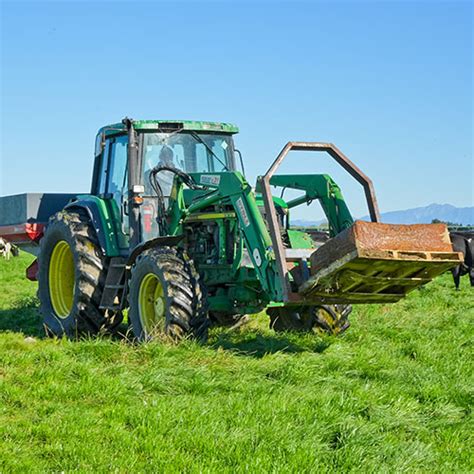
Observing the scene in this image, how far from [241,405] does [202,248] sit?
402 centimetres

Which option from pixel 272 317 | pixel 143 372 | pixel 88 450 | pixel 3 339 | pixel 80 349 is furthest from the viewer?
pixel 272 317

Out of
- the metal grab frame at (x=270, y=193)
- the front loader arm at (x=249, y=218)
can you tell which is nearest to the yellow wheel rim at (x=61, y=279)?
the front loader arm at (x=249, y=218)

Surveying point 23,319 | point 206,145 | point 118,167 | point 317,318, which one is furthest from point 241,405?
point 23,319

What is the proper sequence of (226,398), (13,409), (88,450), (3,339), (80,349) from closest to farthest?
(88,450)
(13,409)
(226,398)
(80,349)
(3,339)

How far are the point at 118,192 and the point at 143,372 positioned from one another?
3.81 meters

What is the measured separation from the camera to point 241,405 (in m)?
6.62

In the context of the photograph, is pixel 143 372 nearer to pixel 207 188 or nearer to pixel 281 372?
pixel 281 372

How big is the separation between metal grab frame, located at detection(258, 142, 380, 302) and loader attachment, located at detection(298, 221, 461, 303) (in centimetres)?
26

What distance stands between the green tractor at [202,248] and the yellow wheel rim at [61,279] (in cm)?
2

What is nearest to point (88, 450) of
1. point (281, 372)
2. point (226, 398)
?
point (226, 398)

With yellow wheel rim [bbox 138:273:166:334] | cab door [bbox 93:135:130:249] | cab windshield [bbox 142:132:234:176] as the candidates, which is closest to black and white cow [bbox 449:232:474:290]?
cab windshield [bbox 142:132:234:176]

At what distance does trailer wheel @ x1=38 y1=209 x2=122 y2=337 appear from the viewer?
10727mm

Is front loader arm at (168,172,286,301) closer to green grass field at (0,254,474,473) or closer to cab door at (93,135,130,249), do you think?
green grass field at (0,254,474,473)

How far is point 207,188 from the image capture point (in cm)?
1052
